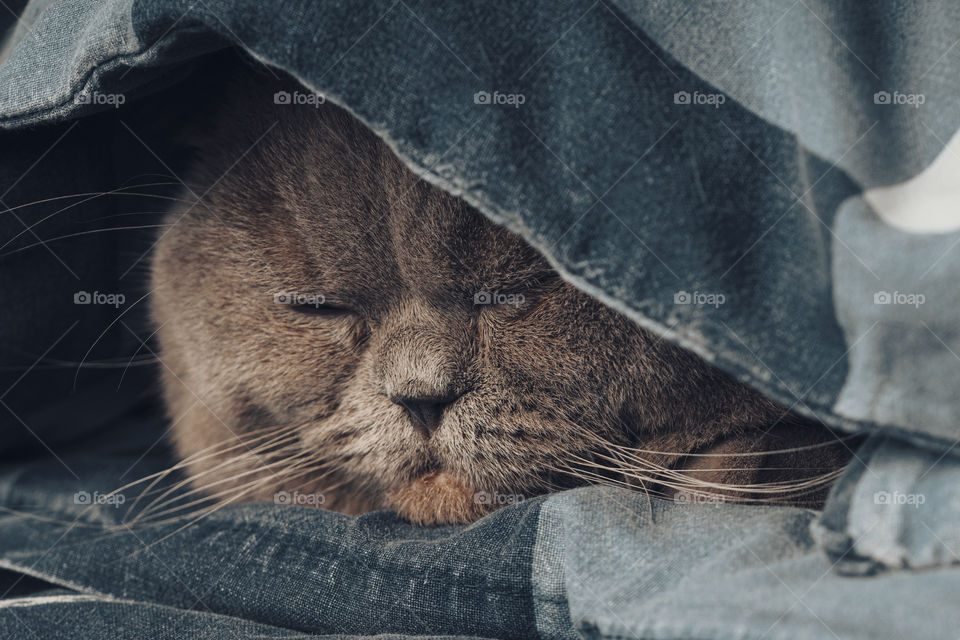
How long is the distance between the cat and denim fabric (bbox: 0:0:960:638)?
13cm

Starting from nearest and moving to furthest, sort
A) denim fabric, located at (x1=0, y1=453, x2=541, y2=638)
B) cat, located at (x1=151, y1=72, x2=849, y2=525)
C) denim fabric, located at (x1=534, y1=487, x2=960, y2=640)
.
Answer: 1. denim fabric, located at (x1=534, y1=487, x2=960, y2=640)
2. denim fabric, located at (x1=0, y1=453, x2=541, y2=638)
3. cat, located at (x1=151, y1=72, x2=849, y2=525)

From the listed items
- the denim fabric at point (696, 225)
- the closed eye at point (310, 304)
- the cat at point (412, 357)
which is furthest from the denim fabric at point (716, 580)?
the closed eye at point (310, 304)

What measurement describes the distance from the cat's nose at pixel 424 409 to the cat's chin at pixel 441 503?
64mm

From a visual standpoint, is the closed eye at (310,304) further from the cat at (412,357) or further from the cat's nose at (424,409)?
the cat's nose at (424,409)

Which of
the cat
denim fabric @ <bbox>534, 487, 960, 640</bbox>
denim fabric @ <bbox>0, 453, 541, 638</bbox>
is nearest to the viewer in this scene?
denim fabric @ <bbox>534, 487, 960, 640</bbox>

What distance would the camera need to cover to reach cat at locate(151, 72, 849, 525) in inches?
33.2

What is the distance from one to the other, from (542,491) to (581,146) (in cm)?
44

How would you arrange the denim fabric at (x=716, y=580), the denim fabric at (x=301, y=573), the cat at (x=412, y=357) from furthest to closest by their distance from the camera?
the cat at (x=412, y=357) → the denim fabric at (x=301, y=573) → the denim fabric at (x=716, y=580)

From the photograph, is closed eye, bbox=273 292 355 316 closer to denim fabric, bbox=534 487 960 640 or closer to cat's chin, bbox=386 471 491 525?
cat's chin, bbox=386 471 491 525

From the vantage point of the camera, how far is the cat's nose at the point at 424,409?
2.92 ft

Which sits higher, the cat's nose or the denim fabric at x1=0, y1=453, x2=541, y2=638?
the cat's nose

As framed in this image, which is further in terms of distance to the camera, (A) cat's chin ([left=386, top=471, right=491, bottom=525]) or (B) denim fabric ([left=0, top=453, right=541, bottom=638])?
(A) cat's chin ([left=386, top=471, right=491, bottom=525])

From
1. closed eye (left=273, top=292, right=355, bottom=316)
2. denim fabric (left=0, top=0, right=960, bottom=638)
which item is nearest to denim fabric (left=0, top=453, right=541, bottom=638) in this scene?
denim fabric (left=0, top=0, right=960, bottom=638)

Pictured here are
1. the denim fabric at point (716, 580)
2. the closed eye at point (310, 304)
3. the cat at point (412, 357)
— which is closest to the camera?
the denim fabric at point (716, 580)
